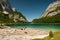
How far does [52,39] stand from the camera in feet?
86.0

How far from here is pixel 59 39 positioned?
83.3 feet

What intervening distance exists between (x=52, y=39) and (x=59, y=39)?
129cm

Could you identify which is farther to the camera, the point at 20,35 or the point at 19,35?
the point at 19,35
